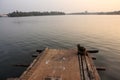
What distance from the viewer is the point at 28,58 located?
17391mm

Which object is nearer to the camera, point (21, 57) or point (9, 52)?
point (21, 57)

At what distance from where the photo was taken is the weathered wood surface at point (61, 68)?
26.8 feet

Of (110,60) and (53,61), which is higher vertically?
(53,61)

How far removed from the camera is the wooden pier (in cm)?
816

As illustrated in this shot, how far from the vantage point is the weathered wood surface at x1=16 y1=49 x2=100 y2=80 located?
8.16 m

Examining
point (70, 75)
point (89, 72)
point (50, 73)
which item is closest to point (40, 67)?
point (50, 73)

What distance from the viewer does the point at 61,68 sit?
940cm

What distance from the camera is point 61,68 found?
9398mm

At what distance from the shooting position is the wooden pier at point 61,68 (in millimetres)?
8156

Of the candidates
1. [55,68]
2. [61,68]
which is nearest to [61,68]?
[61,68]

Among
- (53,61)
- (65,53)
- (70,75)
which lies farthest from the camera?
(65,53)

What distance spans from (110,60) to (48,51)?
7677 millimetres

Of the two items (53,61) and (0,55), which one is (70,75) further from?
(0,55)

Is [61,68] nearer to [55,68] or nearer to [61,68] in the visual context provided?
[61,68]
